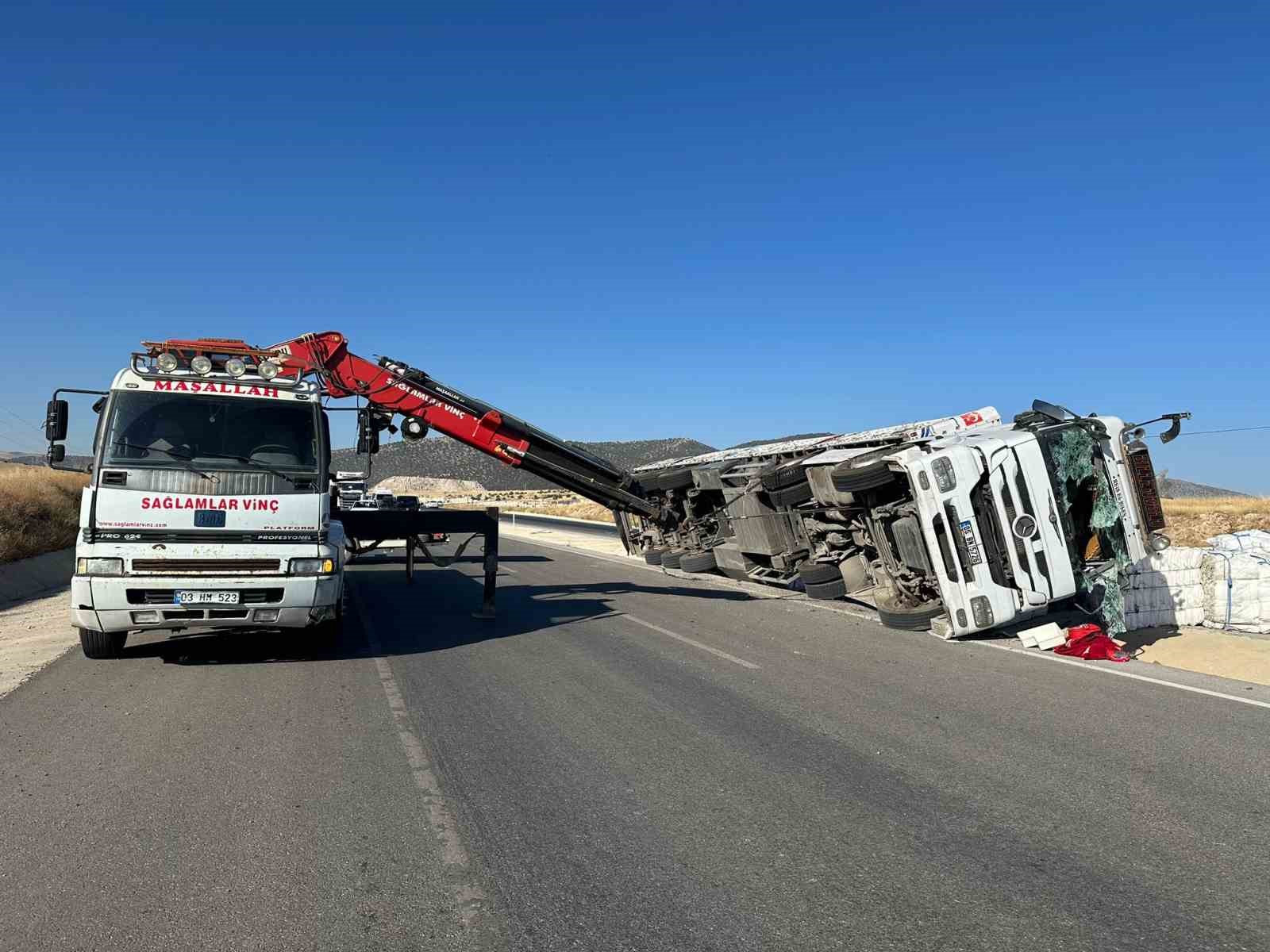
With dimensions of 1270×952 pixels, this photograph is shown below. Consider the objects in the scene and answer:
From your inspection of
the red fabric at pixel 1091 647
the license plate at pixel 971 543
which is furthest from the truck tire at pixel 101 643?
the red fabric at pixel 1091 647

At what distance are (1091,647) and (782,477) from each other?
507cm

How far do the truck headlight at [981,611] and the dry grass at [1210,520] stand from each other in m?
11.2

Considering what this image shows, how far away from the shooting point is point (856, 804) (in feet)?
15.6

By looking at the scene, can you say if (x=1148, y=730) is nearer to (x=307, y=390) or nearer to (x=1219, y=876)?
(x=1219, y=876)

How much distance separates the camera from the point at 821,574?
1252 centimetres

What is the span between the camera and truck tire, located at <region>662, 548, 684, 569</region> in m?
18.4

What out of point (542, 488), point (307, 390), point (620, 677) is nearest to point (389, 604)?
point (307, 390)

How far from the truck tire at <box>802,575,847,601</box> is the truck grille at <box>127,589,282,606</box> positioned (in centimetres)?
735

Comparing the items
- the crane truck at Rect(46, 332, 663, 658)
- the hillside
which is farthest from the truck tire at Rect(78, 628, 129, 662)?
the hillside

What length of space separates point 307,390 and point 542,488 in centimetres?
10916

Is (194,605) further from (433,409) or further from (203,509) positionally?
(433,409)

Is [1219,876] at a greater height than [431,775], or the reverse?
[431,775]

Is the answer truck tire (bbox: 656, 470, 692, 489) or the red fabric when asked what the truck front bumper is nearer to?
the red fabric

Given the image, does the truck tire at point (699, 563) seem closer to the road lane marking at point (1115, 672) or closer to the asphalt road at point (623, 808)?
the road lane marking at point (1115, 672)
